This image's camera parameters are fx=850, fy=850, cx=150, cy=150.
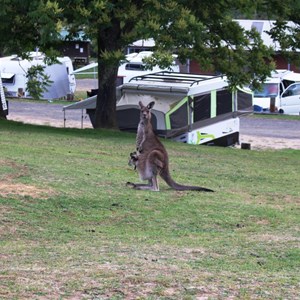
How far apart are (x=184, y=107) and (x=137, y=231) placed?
14300 mm

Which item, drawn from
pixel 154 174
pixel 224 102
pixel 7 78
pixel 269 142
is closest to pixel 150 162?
pixel 154 174

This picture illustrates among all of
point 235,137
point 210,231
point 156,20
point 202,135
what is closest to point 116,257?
point 210,231

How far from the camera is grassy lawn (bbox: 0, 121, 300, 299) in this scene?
6.36 m

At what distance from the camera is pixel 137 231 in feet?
31.4

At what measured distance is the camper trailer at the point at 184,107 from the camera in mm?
23641

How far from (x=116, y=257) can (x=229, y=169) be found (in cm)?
940

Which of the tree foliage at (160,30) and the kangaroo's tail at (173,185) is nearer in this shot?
the kangaroo's tail at (173,185)

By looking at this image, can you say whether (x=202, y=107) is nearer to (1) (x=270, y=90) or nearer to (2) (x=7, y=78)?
(1) (x=270, y=90)

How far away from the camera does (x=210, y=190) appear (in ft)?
41.7

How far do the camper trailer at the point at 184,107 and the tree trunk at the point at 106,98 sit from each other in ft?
1.74

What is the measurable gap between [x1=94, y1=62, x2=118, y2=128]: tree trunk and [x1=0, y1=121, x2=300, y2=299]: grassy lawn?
6.85 m

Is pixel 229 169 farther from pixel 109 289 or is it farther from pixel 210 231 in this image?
pixel 109 289

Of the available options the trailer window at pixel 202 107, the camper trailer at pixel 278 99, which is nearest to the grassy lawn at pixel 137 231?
the trailer window at pixel 202 107

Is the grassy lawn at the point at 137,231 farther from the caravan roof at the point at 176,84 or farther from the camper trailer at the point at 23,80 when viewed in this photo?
the camper trailer at the point at 23,80
